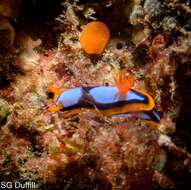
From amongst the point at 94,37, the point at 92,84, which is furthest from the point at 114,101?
the point at 94,37

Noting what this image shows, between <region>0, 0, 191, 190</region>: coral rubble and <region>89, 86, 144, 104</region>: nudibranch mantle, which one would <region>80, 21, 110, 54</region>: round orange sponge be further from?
<region>89, 86, 144, 104</region>: nudibranch mantle

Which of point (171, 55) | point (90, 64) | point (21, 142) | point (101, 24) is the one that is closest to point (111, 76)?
point (90, 64)

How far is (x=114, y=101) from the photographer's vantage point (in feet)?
10.4

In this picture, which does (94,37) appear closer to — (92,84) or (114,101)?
(92,84)

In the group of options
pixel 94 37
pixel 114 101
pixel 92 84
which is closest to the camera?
pixel 114 101

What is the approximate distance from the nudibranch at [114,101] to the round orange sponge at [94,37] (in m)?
0.93

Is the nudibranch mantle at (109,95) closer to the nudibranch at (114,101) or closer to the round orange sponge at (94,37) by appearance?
the nudibranch at (114,101)

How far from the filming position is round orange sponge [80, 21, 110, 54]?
4.03 metres

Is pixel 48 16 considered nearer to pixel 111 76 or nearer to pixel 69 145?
pixel 111 76

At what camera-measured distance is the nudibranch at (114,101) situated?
313cm

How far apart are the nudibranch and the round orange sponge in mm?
930

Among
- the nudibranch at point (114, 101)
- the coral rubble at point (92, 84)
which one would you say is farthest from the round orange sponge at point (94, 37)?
the nudibranch at point (114, 101)

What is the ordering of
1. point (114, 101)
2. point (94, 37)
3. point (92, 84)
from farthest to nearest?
1. point (94, 37)
2. point (92, 84)
3. point (114, 101)

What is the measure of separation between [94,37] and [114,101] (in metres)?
1.14
